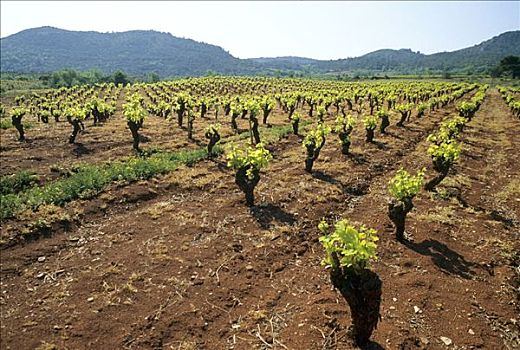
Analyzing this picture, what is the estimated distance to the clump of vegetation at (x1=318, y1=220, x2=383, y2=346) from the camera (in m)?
6.31

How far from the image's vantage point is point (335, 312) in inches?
308

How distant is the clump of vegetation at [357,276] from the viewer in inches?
248

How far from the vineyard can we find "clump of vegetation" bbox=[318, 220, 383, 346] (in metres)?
0.03

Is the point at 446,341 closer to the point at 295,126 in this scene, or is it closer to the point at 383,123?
the point at 295,126

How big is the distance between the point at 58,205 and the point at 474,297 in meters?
12.6

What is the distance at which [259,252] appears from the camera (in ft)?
34.1

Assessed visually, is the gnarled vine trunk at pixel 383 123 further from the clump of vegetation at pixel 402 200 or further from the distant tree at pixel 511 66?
the distant tree at pixel 511 66

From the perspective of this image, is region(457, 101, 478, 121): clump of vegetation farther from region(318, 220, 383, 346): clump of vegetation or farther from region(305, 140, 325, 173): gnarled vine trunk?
region(318, 220, 383, 346): clump of vegetation

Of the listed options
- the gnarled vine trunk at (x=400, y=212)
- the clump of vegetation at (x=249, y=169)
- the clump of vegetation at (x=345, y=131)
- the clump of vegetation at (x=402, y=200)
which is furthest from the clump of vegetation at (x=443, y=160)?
the clump of vegetation at (x=249, y=169)

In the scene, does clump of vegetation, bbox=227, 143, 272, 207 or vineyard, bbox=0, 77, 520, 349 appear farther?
clump of vegetation, bbox=227, 143, 272, 207

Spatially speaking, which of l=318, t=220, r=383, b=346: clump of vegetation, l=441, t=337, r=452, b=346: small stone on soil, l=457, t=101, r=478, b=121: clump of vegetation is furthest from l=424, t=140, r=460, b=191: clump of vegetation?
l=457, t=101, r=478, b=121: clump of vegetation

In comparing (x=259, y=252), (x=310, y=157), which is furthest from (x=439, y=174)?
(x=259, y=252)

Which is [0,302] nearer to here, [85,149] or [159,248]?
[159,248]

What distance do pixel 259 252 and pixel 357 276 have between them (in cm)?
423
